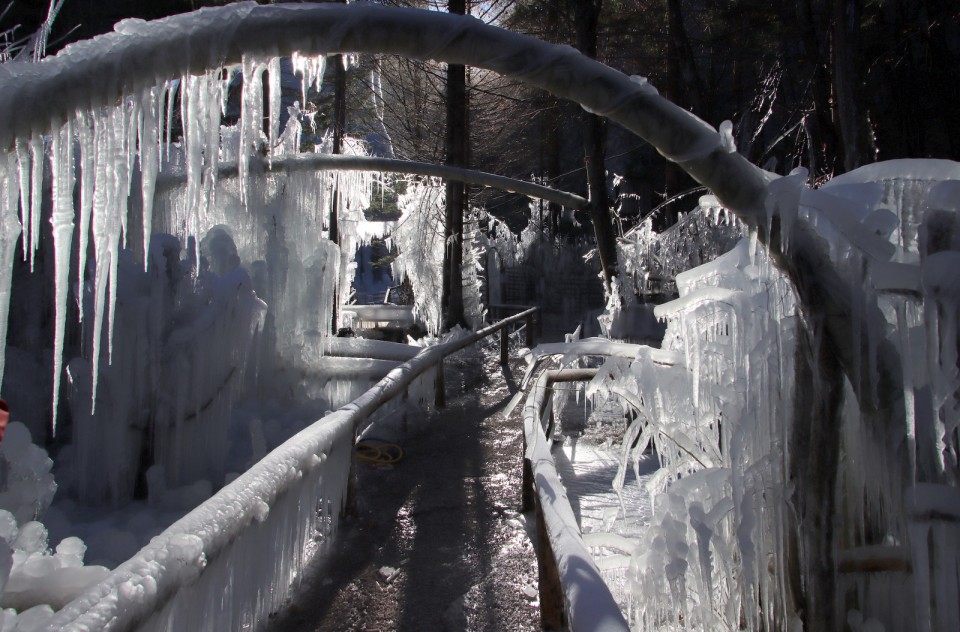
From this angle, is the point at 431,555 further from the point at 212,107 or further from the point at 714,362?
the point at 212,107

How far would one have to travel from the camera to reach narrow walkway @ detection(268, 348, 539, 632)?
3398mm

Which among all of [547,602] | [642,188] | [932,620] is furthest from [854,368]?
[642,188]

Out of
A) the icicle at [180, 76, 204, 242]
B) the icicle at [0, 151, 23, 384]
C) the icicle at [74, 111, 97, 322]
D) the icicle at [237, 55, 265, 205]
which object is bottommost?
the icicle at [0, 151, 23, 384]

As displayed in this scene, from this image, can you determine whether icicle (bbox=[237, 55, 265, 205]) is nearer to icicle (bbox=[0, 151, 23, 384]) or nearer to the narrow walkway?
icicle (bbox=[0, 151, 23, 384])

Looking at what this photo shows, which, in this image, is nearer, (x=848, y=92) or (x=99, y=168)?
(x=99, y=168)

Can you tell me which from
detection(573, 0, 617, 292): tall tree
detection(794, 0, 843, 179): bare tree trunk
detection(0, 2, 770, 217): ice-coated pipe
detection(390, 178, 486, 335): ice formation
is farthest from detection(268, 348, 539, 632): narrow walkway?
detection(390, 178, 486, 335): ice formation

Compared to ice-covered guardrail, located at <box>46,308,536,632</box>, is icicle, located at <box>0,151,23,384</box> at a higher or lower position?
higher

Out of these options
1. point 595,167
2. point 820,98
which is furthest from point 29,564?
point 820,98

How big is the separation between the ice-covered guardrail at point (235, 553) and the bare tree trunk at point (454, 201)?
9.62 metres

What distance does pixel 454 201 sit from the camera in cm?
1347

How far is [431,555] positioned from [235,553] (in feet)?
6.37

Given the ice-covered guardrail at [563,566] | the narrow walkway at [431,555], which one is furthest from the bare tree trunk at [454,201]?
the ice-covered guardrail at [563,566]

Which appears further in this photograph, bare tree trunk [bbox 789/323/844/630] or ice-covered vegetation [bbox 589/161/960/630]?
bare tree trunk [bbox 789/323/844/630]

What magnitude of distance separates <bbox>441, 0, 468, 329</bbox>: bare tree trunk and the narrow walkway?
726 cm
